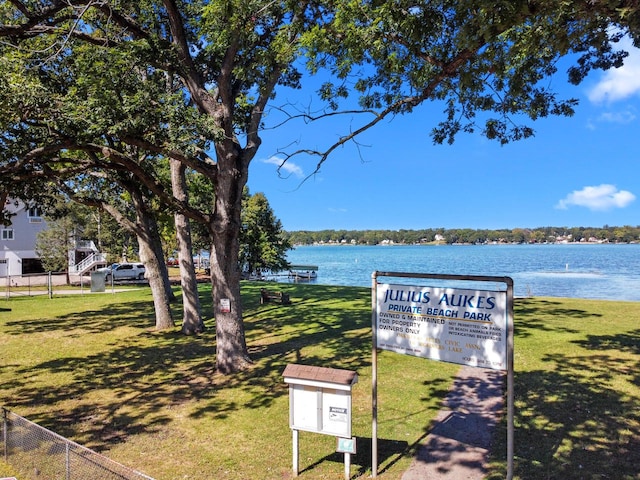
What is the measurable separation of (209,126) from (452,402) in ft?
22.1

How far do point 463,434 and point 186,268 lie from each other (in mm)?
10576

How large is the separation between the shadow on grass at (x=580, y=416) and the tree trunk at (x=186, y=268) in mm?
9608

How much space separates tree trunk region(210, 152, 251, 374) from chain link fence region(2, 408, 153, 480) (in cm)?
447

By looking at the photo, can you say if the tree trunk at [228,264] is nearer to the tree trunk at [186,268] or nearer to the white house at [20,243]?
the tree trunk at [186,268]

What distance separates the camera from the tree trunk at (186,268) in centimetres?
1338

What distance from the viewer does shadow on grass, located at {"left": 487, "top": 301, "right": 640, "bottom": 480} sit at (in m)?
5.11

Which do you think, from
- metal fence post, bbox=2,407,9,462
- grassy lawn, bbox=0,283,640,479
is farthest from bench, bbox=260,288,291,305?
metal fence post, bbox=2,407,9,462

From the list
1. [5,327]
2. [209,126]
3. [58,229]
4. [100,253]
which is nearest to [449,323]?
[209,126]

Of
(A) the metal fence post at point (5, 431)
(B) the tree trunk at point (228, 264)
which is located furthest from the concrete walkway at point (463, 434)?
(A) the metal fence post at point (5, 431)

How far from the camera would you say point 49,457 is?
16.1ft

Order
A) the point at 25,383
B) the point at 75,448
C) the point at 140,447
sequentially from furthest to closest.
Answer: the point at 25,383 < the point at 140,447 < the point at 75,448

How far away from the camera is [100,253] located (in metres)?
42.8

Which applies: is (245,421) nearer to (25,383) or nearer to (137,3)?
(25,383)

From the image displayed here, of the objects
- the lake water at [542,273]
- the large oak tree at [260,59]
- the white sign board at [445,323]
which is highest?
the large oak tree at [260,59]
